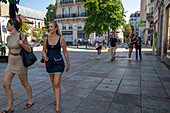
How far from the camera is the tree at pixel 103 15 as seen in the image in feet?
70.3

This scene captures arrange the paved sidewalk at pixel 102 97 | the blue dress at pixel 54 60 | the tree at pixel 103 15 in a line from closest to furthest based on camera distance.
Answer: the blue dress at pixel 54 60, the paved sidewalk at pixel 102 97, the tree at pixel 103 15

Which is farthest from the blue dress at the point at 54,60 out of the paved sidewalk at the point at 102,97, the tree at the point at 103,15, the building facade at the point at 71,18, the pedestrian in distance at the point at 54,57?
the building facade at the point at 71,18

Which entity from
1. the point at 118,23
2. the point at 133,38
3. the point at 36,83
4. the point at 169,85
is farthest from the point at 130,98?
the point at 118,23

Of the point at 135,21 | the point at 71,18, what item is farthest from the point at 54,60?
the point at 135,21

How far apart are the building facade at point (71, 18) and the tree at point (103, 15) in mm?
16062

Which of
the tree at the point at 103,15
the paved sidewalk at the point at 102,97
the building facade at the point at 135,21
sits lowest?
the paved sidewalk at the point at 102,97

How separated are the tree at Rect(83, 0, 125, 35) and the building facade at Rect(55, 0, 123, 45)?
632 inches

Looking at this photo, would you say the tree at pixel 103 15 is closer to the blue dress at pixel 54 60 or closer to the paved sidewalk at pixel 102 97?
the paved sidewalk at pixel 102 97

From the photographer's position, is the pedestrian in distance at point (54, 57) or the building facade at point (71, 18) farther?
the building facade at point (71, 18)

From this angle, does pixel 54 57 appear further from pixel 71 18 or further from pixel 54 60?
pixel 71 18

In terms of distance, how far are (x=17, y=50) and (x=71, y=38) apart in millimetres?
38424

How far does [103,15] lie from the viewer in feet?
72.2

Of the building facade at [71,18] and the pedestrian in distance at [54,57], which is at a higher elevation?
the building facade at [71,18]

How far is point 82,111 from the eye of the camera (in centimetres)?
294
